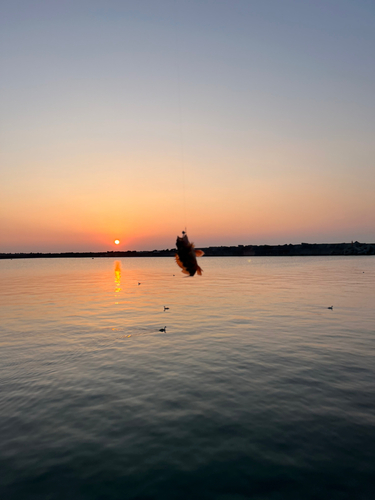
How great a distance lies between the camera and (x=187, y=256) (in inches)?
272

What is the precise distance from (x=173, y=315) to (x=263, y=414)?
21551mm

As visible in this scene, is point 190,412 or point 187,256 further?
point 190,412

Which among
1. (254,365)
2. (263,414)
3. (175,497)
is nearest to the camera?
(175,497)

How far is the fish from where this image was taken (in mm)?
6863

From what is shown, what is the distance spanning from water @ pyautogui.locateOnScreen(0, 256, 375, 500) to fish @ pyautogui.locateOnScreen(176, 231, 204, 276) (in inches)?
249

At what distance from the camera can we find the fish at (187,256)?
6863 millimetres

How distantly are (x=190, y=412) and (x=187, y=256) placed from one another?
8751 mm

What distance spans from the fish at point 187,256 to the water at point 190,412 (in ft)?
20.7

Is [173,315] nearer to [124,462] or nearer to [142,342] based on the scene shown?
[142,342]

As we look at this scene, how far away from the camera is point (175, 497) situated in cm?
896

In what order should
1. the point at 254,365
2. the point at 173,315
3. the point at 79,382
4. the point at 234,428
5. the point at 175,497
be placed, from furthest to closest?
the point at 173,315 → the point at 254,365 → the point at 79,382 → the point at 234,428 → the point at 175,497

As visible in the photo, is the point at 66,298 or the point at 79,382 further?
the point at 66,298

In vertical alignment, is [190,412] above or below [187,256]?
below

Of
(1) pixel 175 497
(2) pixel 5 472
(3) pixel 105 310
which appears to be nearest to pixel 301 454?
(1) pixel 175 497
